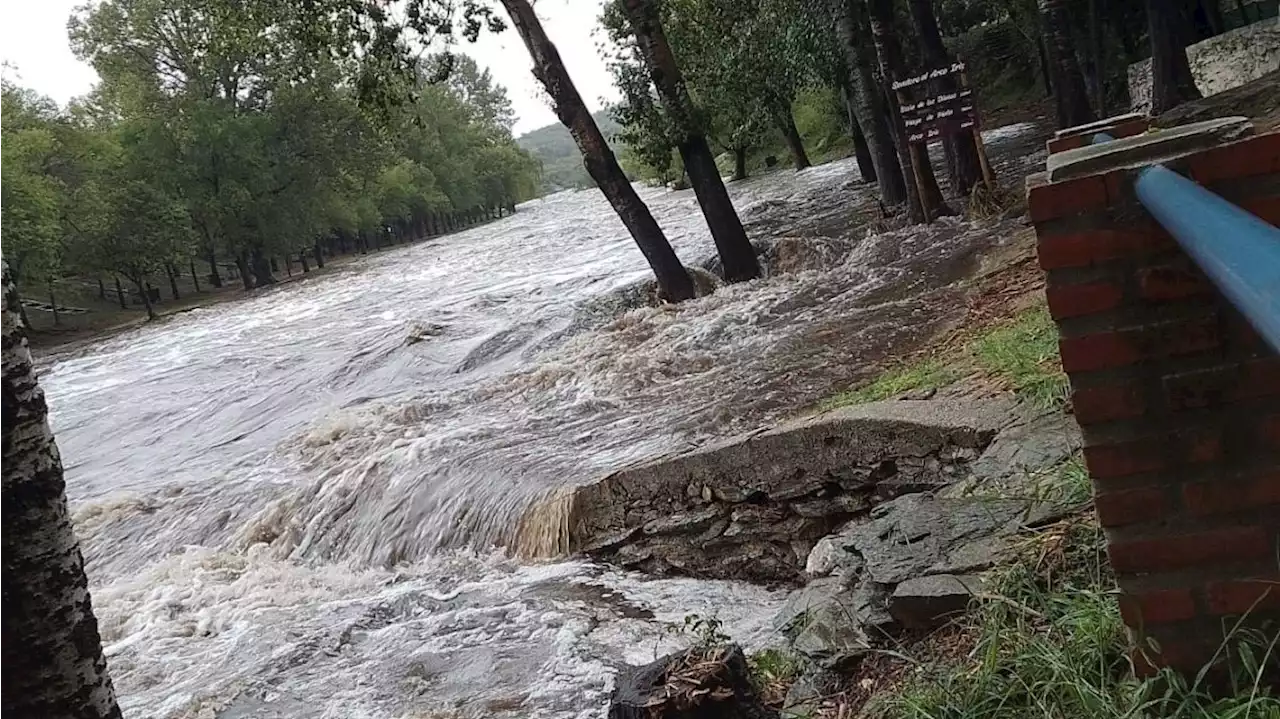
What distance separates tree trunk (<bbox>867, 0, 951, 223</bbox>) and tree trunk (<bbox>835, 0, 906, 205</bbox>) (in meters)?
0.95

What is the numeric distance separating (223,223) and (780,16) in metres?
36.0

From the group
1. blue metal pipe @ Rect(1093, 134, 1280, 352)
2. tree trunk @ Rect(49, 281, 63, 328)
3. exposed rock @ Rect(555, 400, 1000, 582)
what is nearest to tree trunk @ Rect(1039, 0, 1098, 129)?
exposed rock @ Rect(555, 400, 1000, 582)

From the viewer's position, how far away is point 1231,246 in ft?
4.23

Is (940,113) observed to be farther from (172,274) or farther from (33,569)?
(172,274)

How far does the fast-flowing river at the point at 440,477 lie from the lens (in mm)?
5223

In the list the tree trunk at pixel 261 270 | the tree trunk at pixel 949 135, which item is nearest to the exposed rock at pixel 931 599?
the tree trunk at pixel 949 135

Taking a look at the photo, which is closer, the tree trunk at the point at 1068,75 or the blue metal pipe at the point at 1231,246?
the blue metal pipe at the point at 1231,246

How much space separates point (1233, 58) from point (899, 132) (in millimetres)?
5904

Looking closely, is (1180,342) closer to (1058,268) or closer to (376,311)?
(1058,268)

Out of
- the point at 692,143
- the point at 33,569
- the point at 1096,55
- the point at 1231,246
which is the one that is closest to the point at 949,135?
the point at 692,143

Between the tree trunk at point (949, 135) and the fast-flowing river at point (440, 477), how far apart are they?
1.21 meters

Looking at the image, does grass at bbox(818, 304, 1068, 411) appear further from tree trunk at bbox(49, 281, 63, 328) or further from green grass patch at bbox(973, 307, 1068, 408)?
tree trunk at bbox(49, 281, 63, 328)

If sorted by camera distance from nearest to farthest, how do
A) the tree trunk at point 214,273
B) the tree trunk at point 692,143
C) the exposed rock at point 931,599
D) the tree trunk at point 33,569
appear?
1. the tree trunk at point 33,569
2. the exposed rock at point 931,599
3. the tree trunk at point 692,143
4. the tree trunk at point 214,273

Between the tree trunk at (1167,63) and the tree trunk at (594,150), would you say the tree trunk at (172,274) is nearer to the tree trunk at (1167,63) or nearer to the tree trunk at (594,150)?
the tree trunk at (594,150)
